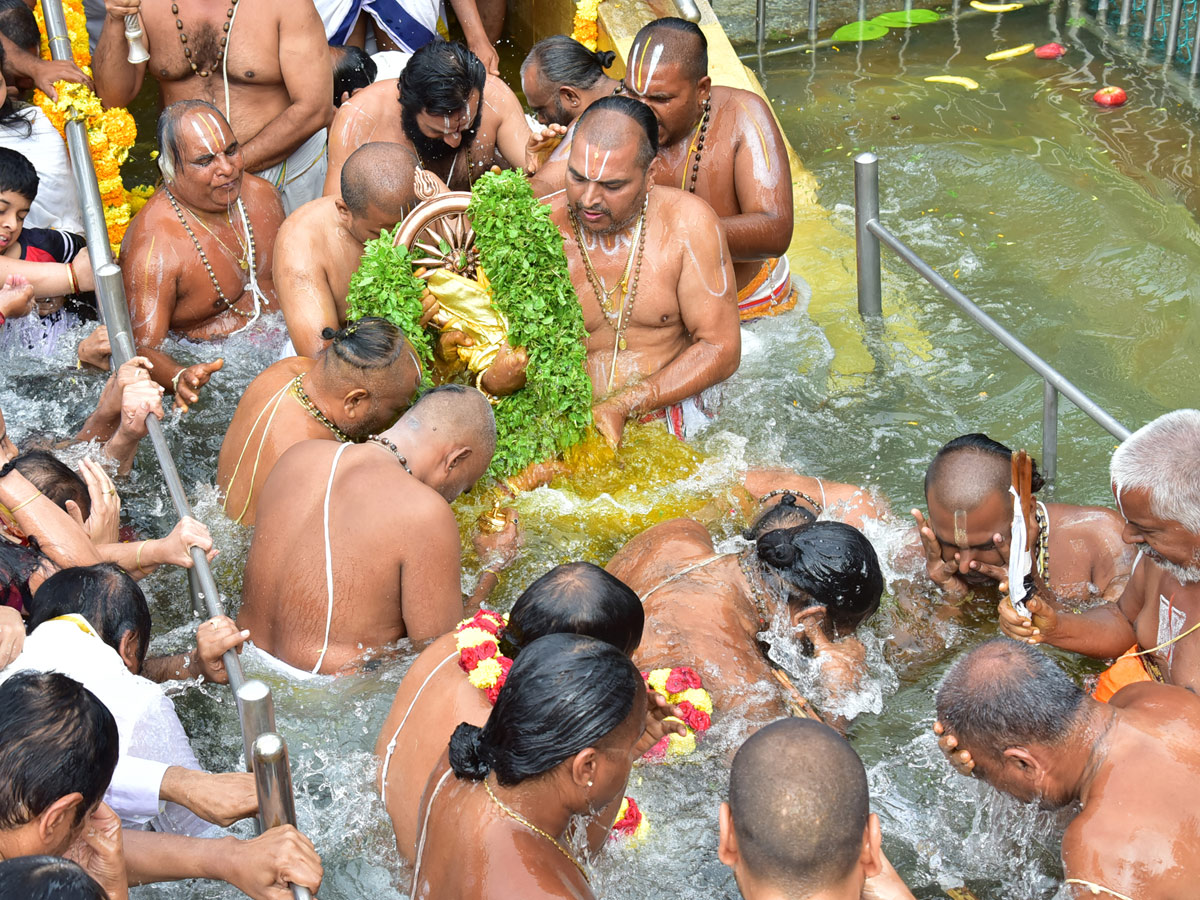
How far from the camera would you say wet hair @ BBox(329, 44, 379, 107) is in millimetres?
6809

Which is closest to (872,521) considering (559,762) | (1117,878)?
(1117,878)

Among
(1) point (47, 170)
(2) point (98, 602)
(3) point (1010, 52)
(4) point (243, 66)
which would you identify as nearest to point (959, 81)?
(3) point (1010, 52)

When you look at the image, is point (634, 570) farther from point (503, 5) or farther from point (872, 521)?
point (503, 5)

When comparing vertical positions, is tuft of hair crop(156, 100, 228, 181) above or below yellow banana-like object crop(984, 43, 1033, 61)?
above

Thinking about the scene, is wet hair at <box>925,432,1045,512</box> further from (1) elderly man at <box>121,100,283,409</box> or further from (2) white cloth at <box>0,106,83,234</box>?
(2) white cloth at <box>0,106,83,234</box>

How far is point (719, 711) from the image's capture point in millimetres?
3795

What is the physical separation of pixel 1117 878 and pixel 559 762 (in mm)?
1284

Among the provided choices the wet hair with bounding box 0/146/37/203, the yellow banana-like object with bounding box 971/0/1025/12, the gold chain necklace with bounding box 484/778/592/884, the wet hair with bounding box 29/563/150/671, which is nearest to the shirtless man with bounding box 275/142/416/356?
the wet hair with bounding box 0/146/37/203

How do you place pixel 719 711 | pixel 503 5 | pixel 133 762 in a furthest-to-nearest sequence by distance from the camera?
pixel 503 5, pixel 719 711, pixel 133 762

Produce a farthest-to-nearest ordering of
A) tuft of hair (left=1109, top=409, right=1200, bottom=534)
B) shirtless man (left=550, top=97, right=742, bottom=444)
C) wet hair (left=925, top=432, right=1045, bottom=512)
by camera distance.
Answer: shirtless man (left=550, top=97, right=742, bottom=444) → wet hair (left=925, top=432, right=1045, bottom=512) → tuft of hair (left=1109, top=409, right=1200, bottom=534)

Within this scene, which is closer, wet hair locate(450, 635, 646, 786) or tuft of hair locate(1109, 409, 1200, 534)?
wet hair locate(450, 635, 646, 786)

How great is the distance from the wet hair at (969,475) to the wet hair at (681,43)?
7.16ft

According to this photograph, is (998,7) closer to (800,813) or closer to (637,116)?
(637,116)

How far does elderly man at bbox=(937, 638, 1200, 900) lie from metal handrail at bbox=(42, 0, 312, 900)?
1755 millimetres
